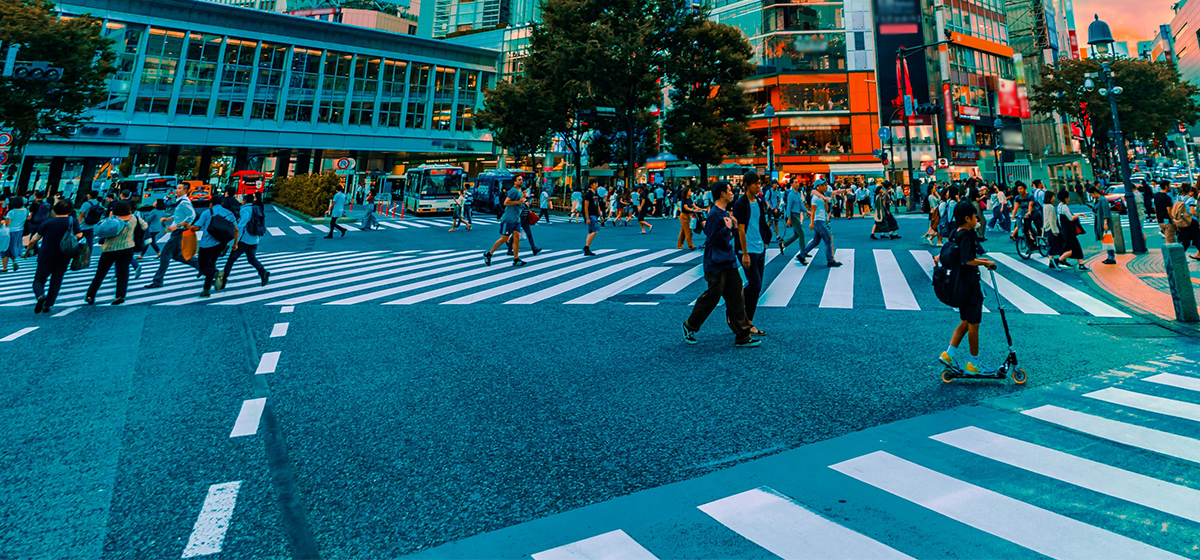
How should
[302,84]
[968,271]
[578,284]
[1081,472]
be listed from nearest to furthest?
1. [1081,472]
2. [968,271]
3. [578,284]
4. [302,84]

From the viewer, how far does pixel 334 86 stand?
58875mm

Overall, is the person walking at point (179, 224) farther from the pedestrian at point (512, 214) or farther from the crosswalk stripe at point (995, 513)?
the crosswalk stripe at point (995, 513)

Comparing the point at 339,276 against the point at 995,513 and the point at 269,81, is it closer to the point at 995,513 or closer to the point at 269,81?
the point at 995,513

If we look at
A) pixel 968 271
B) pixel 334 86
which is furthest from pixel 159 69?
pixel 968 271

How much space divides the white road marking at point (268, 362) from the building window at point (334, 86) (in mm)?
59151

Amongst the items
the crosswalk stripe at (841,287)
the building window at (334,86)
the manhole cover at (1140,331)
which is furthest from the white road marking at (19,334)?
the building window at (334,86)

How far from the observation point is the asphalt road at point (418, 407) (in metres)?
2.99

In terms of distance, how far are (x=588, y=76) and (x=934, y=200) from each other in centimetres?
1771

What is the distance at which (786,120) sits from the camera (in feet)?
162

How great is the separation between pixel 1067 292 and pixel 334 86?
62269 millimetres

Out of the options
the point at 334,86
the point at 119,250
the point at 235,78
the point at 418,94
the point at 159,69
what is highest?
the point at 418,94

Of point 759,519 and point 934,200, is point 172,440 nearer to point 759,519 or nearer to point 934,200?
point 759,519

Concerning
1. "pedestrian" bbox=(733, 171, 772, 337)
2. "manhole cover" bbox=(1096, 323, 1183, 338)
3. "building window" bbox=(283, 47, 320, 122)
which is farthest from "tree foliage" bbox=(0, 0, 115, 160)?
"building window" bbox=(283, 47, 320, 122)

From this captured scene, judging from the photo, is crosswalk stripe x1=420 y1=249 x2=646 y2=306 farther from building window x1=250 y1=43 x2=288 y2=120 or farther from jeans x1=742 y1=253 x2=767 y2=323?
building window x1=250 y1=43 x2=288 y2=120
